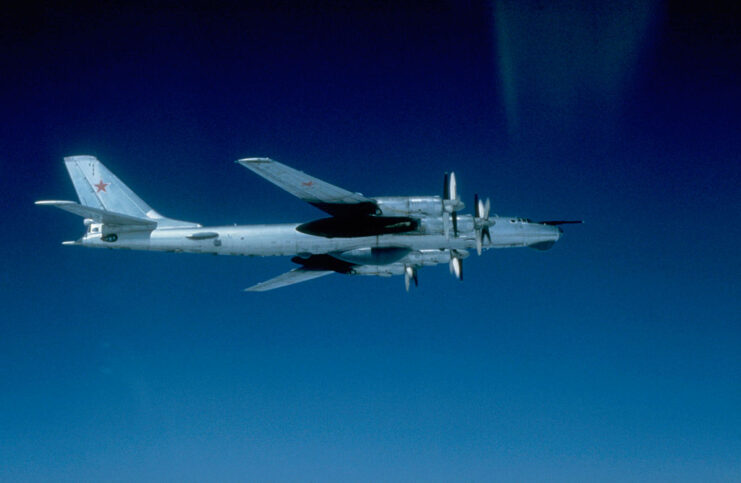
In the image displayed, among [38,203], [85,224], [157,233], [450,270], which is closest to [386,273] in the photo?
[450,270]

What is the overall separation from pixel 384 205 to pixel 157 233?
11.2 meters

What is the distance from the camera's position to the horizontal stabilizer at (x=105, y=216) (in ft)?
75.8

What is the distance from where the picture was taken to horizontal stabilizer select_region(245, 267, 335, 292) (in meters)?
31.3

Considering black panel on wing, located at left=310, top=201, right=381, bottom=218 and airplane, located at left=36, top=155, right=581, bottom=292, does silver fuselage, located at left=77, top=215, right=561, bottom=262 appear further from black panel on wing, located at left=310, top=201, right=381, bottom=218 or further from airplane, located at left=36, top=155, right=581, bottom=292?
black panel on wing, located at left=310, top=201, right=381, bottom=218

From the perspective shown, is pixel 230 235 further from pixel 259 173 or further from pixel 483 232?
pixel 483 232

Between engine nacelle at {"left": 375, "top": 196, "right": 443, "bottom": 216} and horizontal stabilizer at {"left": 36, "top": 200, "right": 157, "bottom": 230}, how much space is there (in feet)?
37.4

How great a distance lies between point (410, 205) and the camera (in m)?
25.6

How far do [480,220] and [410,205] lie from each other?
403cm

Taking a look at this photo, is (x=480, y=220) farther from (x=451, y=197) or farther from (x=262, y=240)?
(x=262, y=240)

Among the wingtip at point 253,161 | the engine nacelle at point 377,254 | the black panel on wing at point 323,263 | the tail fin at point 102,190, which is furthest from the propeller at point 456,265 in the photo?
the tail fin at point 102,190

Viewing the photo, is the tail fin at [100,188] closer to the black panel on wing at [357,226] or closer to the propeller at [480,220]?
the black panel on wing at [357,226]

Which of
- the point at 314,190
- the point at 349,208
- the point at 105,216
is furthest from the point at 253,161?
the point at 105,216

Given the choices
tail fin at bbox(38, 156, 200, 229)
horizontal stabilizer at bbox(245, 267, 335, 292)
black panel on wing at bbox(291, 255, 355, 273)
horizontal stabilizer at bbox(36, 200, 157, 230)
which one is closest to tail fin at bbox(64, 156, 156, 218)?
tail fin at bbox(38, 156, 200, 229)

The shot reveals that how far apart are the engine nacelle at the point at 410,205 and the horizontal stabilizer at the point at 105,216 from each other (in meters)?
11.4
